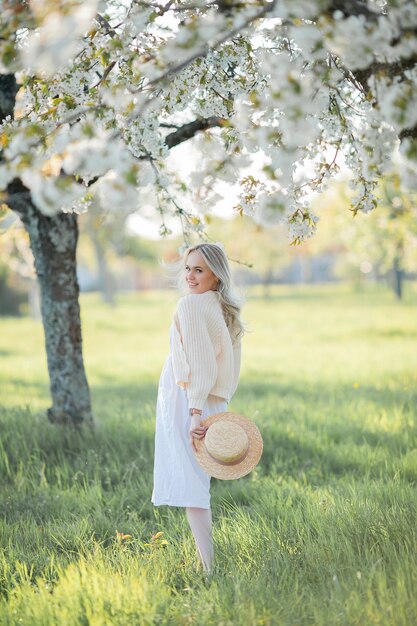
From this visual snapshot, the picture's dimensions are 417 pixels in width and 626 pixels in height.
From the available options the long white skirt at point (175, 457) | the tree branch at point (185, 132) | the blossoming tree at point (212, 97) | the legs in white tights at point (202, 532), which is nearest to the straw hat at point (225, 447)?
the long white skirt at point (175, 457)

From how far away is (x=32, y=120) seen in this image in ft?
13.0

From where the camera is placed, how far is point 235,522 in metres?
4.55

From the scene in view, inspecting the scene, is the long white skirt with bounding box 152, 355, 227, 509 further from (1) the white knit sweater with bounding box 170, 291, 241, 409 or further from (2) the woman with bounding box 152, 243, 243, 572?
(1) the white knit sweater with bounding box 170, 291, 241, 409

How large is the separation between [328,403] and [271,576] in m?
5.82

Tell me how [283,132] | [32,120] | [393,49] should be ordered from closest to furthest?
[393,49], [283,132], [32,120]

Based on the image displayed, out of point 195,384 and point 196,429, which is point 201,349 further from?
point 196,429

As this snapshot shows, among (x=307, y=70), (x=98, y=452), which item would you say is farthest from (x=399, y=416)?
(x=307, y=70)

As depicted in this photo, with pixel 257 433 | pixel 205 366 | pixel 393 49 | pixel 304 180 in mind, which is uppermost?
pixel 393 49

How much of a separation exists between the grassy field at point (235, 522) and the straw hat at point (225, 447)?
529 mm

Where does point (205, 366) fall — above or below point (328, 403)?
above

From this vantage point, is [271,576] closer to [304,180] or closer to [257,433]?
[257,433]

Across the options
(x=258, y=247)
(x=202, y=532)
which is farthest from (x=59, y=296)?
(x=258, y=247)

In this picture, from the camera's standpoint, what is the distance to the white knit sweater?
4.00 m

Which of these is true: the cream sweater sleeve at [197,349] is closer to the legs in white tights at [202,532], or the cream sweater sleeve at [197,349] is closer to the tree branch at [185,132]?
the legs in white tights at [202,532]
